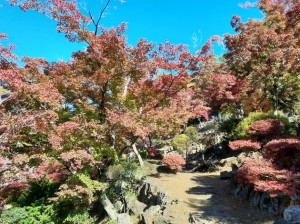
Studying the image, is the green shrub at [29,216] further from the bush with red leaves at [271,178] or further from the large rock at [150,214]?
the bush with red leaves at [271,178]

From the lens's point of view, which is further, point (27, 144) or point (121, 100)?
point (121, 100)

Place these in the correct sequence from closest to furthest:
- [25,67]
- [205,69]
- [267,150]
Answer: [267,150] → [25,67] → [205,69]

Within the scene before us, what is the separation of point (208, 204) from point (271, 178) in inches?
150

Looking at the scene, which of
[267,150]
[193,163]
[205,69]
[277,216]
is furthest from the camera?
[193,163]

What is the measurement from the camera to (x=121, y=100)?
12.5 m

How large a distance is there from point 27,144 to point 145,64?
5673mm

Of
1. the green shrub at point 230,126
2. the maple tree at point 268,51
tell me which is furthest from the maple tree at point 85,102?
the green shrub at point 230,126

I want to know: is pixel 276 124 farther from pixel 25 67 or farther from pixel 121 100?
pixel 25 67

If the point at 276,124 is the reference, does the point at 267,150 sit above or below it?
below

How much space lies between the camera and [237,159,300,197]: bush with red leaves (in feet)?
27.8

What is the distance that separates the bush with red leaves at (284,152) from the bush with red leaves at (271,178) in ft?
1.53

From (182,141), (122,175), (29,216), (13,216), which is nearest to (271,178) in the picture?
(122,175)

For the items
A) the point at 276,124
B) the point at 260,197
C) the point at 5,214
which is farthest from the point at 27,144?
the point at 276,124

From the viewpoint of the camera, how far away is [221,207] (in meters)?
11.8
